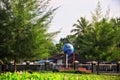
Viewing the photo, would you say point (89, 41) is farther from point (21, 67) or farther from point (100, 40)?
point (21, 67)

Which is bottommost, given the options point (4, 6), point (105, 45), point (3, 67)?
point (3, 67)

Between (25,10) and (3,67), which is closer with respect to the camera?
(25,10)

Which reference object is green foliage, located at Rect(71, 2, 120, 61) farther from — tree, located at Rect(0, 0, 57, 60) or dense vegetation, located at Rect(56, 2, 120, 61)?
tree, located at Rect(0, 0, 57, 60)

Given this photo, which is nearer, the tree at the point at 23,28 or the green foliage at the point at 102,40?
the tree at the point at 23,28

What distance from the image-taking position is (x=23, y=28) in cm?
1922

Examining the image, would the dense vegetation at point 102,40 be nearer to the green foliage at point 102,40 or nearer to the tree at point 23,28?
the green foliage at point 102,40

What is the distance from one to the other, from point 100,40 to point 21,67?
877cm

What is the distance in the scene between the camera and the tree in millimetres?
19172

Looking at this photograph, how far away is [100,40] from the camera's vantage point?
28.5m

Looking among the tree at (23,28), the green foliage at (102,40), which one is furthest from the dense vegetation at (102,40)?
the tree at (23,28)

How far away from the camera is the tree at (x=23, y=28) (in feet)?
62.9

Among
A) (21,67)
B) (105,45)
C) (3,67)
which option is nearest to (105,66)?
(105,45)

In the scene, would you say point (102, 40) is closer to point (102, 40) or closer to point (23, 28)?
point (102, 40)

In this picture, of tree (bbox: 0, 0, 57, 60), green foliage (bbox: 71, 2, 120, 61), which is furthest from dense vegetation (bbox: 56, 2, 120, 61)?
tree (bbox: 0, 0, 57, 60)
